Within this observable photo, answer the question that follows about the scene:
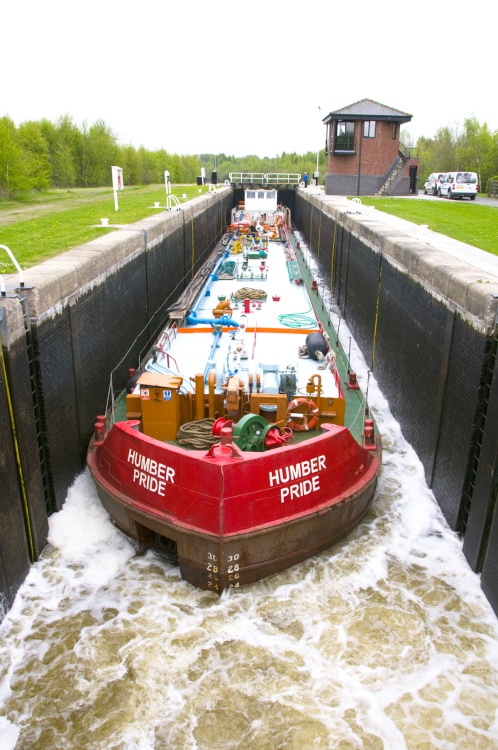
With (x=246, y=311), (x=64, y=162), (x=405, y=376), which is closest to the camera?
(x=405, y=376)

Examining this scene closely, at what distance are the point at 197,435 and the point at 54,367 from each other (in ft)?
6.15

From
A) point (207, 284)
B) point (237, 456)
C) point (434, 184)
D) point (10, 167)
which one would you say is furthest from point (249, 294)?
point (434, 184)

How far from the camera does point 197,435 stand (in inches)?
285

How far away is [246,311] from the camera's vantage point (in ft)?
37.6

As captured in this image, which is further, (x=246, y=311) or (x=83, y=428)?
(x=246, y=311)

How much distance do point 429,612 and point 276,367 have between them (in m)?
3.38

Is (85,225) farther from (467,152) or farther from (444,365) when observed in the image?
(467,152)

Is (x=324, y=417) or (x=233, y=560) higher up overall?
(x=324, y=417)

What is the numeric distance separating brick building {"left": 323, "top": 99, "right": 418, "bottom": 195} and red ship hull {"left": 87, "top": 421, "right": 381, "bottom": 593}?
31.4 m

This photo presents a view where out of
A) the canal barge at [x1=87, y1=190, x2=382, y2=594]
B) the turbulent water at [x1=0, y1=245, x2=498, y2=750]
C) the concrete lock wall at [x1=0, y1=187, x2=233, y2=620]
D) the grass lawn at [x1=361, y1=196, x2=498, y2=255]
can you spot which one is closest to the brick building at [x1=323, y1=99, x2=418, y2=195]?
the grass lawn at [x1=361, y1=196, x2=498, y2=255]

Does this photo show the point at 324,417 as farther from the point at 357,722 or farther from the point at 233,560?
the point at 357,722

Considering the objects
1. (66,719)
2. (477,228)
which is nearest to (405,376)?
(66,719)

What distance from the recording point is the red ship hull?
5965 mm

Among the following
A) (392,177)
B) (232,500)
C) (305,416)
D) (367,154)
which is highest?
(367,154)
